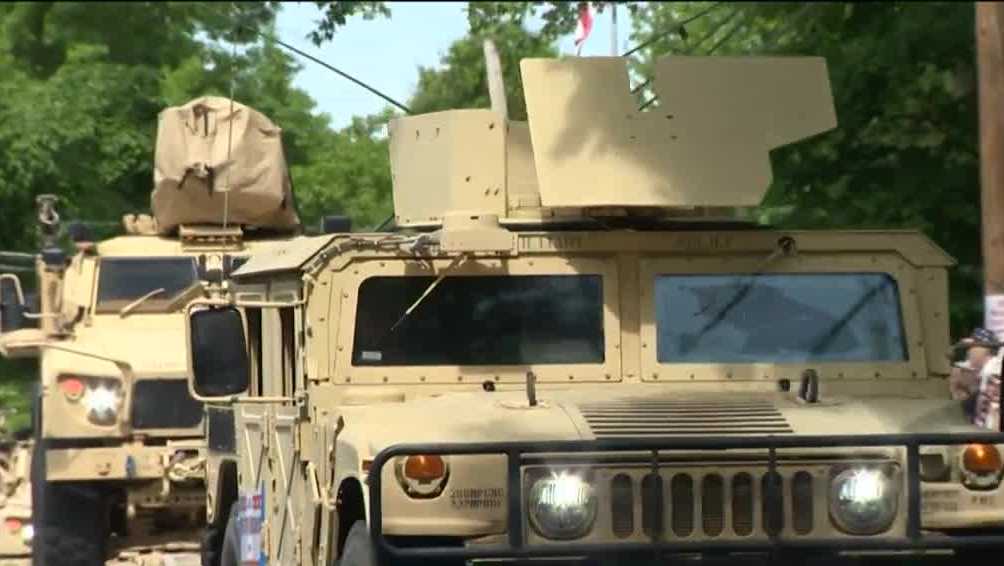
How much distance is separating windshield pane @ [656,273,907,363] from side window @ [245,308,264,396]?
6.38 ft

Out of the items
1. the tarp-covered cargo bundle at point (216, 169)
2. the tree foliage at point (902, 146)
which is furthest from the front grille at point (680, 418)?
the tree foliage at point (902, 146)

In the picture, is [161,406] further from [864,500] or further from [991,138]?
[864,500]

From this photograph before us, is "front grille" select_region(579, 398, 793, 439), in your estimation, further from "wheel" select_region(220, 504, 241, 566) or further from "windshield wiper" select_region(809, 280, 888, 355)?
"wheel" select_region(220, 504, 241, 566)

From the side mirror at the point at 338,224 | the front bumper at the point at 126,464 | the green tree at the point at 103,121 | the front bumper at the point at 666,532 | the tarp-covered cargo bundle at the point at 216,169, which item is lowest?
the front bumper at the point at 126,464

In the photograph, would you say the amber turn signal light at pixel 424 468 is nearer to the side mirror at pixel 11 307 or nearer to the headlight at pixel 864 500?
the headlight at pixel 864 500

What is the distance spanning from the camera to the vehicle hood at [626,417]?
6828mm

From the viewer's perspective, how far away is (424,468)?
6.57 m

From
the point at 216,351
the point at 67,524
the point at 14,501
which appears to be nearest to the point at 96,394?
the point at 67,524

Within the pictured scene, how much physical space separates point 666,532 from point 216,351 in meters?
2.31

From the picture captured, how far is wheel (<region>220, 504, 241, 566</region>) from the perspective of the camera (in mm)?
9289

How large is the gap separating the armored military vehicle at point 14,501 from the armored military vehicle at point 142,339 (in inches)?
33.2

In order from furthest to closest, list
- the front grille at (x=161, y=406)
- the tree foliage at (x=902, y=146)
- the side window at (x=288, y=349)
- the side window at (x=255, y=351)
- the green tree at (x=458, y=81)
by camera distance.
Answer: the green tree at (x=458, y=81)
the tree foliage at (x=902, y=146)
the front grille at (x=161, y=406)
the side window at (x=255, y=351)
the side window at (x=288, y=349)

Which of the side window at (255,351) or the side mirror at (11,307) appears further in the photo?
the side mirror at (11,307)

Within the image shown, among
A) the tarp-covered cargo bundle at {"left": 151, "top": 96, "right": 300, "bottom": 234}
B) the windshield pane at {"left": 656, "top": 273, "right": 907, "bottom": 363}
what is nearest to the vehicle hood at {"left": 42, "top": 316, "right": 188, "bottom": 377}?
the tarp-covered cargo bundle at {"left": 151, "top": 96, "right": 300, "bottom": 234}
